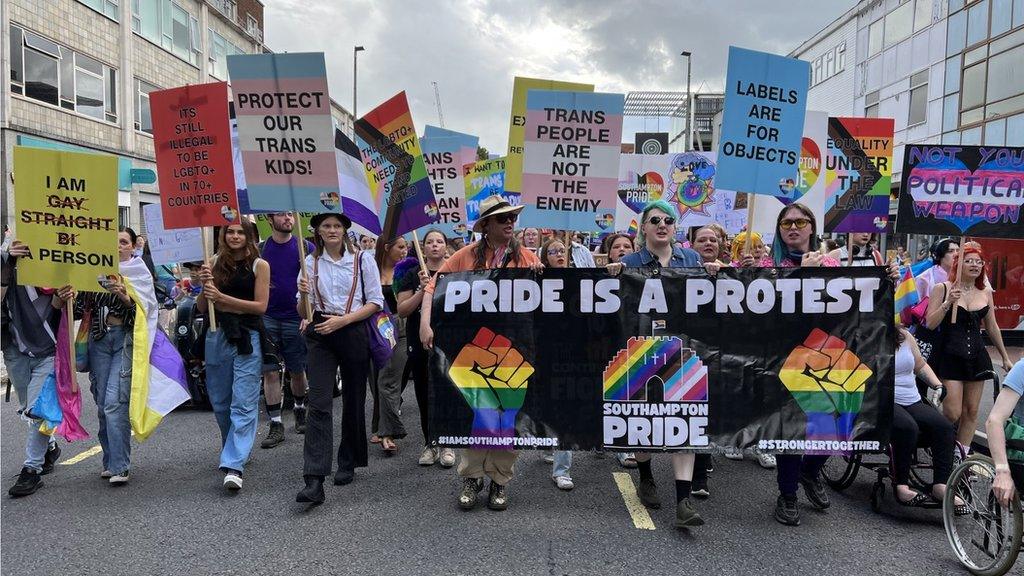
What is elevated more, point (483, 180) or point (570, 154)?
point (483, 180)

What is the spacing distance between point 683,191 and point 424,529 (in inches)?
348

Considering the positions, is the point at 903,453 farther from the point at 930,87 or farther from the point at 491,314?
the point at 930,87

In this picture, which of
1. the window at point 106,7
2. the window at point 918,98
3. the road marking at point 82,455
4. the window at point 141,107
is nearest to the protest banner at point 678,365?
the road marking at point 82,455

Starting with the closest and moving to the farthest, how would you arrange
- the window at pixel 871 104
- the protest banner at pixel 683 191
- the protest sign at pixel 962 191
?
the protest sign at pixel 962 191 < the protest banner at pixel 683 191 < the window at pixel 871 104

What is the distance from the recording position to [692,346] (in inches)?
175

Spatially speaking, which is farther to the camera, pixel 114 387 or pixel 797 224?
pixel 114 387

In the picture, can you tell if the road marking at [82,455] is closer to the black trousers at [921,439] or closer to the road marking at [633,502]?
the road marking at [633,502]

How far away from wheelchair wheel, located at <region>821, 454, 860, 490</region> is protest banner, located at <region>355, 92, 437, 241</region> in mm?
3733

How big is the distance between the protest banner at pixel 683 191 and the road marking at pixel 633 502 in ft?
22.8

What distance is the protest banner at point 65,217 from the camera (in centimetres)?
486

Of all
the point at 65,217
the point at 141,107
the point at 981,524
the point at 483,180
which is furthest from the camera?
the point at 141,107

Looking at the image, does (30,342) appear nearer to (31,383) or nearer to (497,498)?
(31,383)

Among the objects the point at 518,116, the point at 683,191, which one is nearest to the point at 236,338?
the point at 518,116

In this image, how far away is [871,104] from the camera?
29.4m
